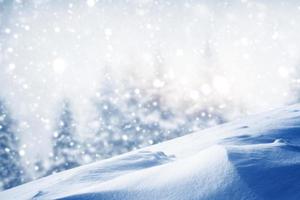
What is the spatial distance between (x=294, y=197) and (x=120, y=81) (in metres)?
28.2

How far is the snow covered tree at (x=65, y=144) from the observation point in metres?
28.8

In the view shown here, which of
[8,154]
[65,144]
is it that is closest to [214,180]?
[65,144]

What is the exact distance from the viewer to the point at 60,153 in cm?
2902

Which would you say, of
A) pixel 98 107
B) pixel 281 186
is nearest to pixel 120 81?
pixel 98 107

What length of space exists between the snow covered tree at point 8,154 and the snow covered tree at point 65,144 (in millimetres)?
3472

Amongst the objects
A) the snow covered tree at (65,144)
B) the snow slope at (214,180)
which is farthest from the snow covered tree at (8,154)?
the snow slope at (214,180)

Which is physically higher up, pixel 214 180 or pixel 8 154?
pixel 214 180

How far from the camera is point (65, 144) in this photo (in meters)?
29.2

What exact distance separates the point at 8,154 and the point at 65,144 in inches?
222

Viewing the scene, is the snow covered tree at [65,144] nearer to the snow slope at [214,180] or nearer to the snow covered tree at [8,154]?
the snow covered tree at [8,154]

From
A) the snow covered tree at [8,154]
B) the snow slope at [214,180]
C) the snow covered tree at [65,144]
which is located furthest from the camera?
the snow covered tree at [8,154]

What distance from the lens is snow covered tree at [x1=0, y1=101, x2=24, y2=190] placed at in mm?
30016

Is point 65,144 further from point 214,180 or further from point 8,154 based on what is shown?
point 214,180

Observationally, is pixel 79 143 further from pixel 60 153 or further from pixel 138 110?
pixel 138 110
